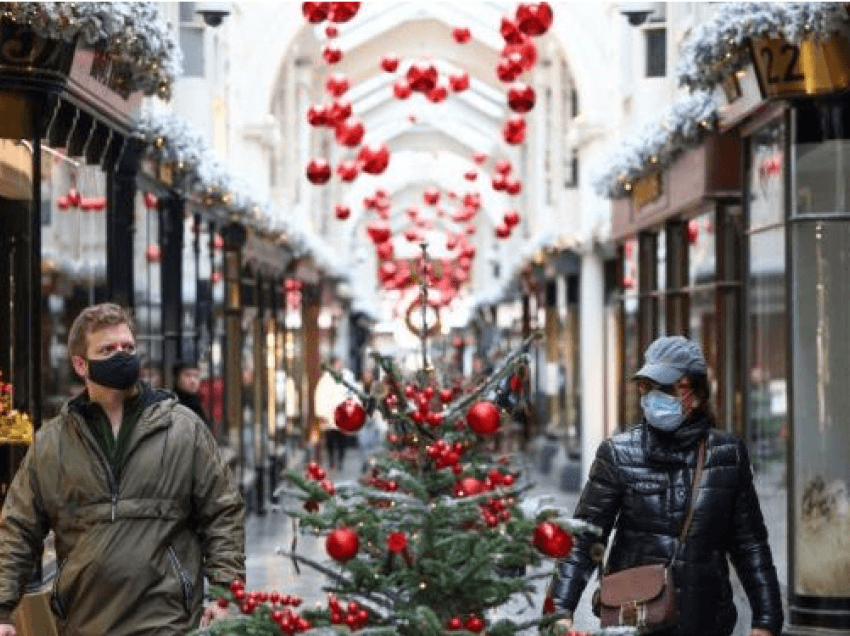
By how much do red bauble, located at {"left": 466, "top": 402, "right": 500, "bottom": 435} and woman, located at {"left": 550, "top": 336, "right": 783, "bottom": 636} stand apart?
634 mm

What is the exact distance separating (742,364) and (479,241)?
67.0 m

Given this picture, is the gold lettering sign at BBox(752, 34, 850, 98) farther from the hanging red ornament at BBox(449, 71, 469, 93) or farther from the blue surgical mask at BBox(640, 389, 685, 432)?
the hanging red ornament at BBox(449, 71, 469, 93)

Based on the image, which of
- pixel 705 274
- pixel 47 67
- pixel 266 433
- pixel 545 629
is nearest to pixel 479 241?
pixel 266 433

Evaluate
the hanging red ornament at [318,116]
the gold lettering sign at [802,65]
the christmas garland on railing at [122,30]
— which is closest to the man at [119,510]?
the christmas garland on railing at [122,30]

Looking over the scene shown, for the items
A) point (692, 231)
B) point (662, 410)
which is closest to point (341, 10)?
point (692, 231)

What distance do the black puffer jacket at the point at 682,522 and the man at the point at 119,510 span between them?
1.03 meters

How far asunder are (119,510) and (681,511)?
1.59m

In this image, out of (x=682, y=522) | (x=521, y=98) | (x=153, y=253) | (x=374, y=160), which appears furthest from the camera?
(x=374, y=160)

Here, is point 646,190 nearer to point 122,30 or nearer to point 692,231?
point 692,231

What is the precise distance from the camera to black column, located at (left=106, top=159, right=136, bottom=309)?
14805 mm

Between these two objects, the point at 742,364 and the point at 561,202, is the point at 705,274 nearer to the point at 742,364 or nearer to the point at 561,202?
the point at 742,364

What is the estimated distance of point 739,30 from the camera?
38.4ft

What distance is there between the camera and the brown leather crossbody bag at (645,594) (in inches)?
239

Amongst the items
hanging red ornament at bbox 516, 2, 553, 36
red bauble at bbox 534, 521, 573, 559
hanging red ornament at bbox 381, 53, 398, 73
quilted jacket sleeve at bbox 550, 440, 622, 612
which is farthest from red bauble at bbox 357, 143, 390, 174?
red bauble at bbox 534, 521, 573, 559
